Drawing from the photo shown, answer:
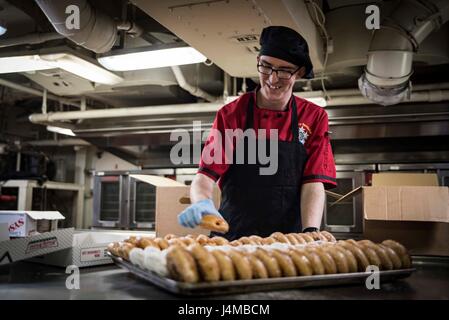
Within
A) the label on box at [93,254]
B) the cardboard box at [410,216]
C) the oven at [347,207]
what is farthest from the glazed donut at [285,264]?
the oven at [347,207]

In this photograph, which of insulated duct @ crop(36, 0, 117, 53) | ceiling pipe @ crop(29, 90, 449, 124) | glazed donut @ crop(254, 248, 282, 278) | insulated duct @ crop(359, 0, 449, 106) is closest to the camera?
glazed donut @ crop(254, 248, 282, 278)

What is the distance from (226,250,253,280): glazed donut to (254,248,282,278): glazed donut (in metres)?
0.04

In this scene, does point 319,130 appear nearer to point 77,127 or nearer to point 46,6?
point 46,6

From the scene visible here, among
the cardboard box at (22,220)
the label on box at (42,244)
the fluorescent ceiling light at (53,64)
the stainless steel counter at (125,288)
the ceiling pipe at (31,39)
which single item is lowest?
the stainless steel counter at (125,288)

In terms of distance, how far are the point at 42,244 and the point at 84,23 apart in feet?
5.31

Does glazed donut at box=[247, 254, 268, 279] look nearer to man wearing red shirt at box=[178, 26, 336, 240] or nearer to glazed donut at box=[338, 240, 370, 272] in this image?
glazed donut at box=[338, 240, 370, 272]

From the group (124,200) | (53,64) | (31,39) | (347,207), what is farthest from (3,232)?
(124,200)

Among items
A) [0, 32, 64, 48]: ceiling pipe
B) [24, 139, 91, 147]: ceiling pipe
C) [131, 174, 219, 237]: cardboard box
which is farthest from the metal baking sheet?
[24, 139, 91, 147]: ceiling pipe

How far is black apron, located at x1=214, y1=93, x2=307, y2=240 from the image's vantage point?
180cm

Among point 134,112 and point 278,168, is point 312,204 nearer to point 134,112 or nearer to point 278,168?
point 278,168

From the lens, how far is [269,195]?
1801 mm

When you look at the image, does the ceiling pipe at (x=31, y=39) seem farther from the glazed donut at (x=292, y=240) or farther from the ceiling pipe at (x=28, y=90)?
the glazed donut at (x=292, y=240)

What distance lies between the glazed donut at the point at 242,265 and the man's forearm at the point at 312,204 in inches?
31.0

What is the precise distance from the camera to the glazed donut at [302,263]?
3.38 feet
